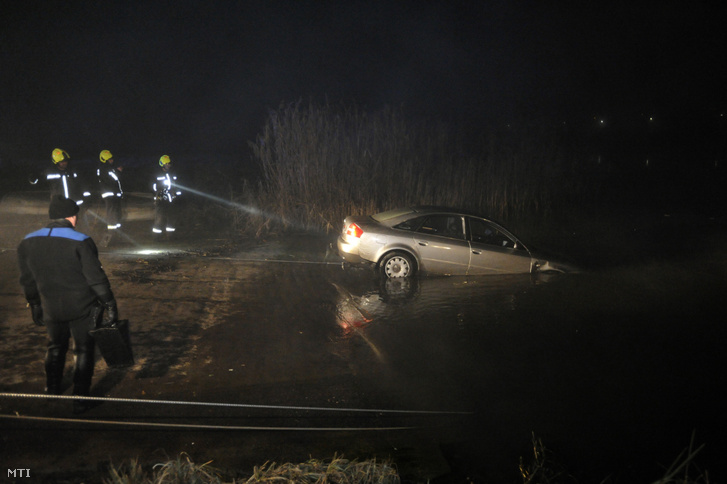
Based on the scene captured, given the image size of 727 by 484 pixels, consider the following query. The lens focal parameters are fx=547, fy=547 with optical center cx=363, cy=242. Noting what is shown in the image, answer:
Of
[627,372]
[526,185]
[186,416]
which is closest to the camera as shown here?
[186,416]

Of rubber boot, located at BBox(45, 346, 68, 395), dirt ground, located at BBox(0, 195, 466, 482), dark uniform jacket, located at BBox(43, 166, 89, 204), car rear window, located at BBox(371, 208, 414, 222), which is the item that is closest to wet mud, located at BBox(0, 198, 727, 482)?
dirt ground, located at BBox(0, 195, 466, 482)

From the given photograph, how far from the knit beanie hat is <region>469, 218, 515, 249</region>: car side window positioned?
7026 mm

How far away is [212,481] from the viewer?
3.45m

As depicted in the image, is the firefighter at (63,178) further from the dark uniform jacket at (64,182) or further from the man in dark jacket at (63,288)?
the man in dark jacket at (63,288)

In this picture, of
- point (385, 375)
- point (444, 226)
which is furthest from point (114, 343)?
point (444, 226)

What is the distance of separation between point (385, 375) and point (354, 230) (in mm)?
4489

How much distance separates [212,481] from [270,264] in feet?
24.8

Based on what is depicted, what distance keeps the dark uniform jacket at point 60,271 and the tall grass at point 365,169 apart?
935cm

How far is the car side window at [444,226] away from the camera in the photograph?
395 inches

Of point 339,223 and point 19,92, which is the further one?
point 19,92

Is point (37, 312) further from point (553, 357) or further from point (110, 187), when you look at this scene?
point (110, 187)

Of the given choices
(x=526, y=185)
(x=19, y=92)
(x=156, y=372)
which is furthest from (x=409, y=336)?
(x=19, y=92)

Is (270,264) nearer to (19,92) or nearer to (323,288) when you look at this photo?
(323,288)

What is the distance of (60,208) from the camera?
462 centimetres
